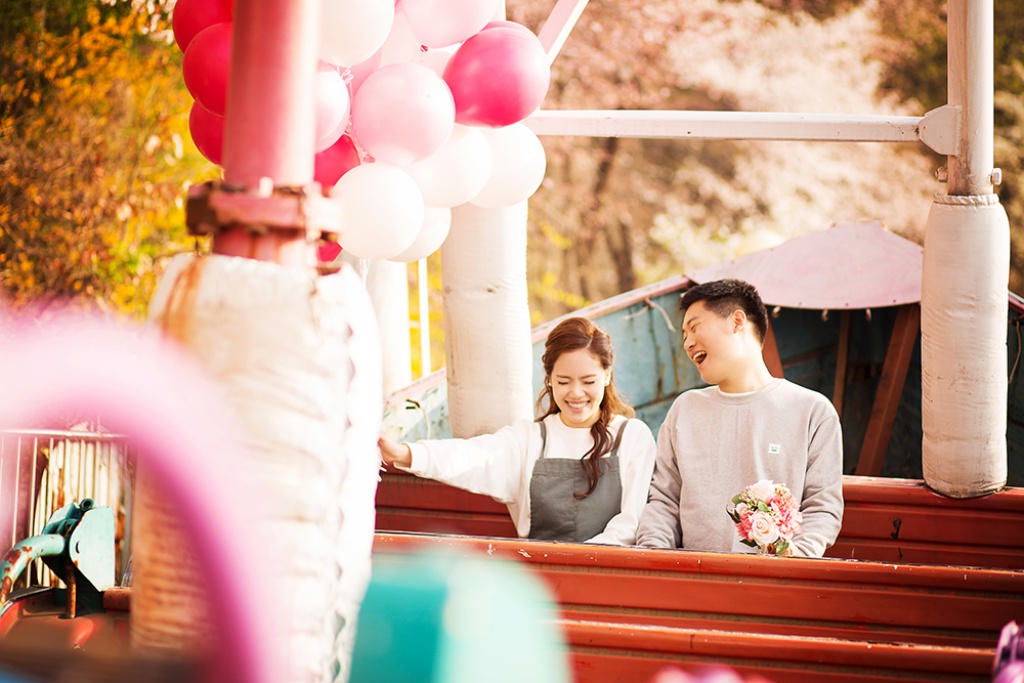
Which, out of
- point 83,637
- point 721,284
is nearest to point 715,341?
point 721,284

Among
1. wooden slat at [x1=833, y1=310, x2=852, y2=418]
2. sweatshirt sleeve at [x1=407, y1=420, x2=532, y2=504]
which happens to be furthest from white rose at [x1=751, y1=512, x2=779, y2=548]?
wooden slat at [x1=833, y1=310, x2=852, y2=418]

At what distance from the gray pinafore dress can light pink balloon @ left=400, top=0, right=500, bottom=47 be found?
1.03m

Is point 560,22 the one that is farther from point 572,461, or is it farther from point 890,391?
point 890,391

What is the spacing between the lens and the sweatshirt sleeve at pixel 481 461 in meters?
2.28

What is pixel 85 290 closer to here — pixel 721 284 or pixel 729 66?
pixel 721 284

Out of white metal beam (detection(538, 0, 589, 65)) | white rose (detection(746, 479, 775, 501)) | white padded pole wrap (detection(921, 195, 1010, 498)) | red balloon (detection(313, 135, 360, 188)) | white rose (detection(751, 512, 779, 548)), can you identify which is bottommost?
white rose (detection(751, 512, 779, 548))

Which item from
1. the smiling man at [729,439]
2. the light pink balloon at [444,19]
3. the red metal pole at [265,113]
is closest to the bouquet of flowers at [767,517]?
the smiling man at [729,439]

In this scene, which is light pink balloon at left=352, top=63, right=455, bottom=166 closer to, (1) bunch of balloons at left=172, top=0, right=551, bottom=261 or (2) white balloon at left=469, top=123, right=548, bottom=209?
(1) bunch of balloons at left=172, top=0, right=551, bottom=261

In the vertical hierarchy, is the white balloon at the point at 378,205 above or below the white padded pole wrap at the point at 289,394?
above

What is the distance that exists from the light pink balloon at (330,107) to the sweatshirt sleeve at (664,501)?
1.13 m

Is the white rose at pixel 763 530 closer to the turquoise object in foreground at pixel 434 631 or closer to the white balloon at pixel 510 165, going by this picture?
the white balloon at pixel 510 165

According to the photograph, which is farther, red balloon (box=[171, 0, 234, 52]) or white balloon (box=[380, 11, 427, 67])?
white balloon (box=[380, 11, 427, 67])

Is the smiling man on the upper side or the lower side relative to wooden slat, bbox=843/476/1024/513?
upper

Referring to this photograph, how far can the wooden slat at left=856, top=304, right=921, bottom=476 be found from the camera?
3.97m
